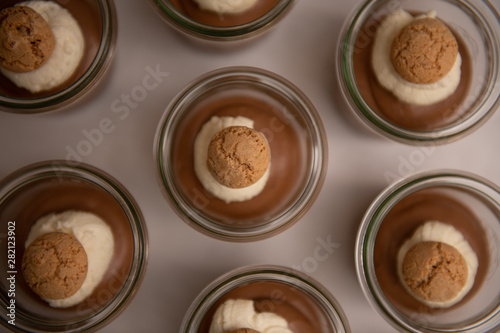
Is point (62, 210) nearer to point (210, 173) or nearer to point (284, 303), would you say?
point (210, 173)

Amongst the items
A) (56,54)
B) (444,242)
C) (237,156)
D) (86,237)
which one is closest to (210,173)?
(237,156)

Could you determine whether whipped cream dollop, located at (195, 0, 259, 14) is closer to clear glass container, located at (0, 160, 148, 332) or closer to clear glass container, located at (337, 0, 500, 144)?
clear glass container, located at (337, 0, 500, 144)

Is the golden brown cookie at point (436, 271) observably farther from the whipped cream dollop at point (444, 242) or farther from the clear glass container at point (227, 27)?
the clear glass container at point (227, 27)

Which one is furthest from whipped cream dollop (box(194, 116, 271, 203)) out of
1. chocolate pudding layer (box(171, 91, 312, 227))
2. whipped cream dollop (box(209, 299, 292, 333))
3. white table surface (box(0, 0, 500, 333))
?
whipped cream dollop (box(209, 299, 292, 333))

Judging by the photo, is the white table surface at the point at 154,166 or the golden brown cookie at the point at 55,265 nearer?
the golden brown cookie at the point at 55,265

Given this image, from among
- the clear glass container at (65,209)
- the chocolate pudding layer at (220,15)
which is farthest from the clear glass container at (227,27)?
the clear glass container at (65,209)

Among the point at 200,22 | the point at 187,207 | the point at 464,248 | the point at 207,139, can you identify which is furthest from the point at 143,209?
the point at 464,248
